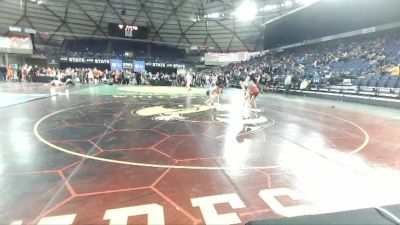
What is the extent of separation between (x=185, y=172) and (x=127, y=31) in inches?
1682

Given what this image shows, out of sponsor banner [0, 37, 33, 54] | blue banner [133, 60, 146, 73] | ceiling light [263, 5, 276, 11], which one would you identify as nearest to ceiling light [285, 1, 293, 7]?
ceiling light [263, 5, 276, 11]

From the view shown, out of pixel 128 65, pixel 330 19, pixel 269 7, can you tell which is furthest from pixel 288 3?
pixel 128 65

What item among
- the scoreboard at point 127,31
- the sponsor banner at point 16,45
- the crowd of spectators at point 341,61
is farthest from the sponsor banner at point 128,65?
the crowd of spectators at point 341,61

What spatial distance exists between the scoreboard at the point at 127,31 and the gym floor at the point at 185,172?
3803cm

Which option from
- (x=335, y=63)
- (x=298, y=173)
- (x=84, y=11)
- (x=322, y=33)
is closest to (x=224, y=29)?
(x=322, y=33)

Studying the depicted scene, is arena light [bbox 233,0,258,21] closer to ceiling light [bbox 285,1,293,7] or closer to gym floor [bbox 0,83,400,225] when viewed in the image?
ceiling light [bbox 285,1,293,7]

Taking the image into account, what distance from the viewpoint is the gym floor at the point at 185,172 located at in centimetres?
300

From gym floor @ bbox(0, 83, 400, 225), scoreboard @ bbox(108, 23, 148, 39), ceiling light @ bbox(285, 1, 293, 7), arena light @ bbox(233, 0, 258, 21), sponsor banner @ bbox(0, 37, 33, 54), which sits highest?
ceiling light @ bbox(285, 1, 293, 7)

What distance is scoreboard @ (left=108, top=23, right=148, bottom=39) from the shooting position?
42531mm

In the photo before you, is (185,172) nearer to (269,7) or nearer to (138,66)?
A: (269,7)

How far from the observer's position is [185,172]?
4.14 metres

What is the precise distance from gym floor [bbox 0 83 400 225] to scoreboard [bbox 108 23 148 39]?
1497 inches

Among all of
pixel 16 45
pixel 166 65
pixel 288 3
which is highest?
pixel 288 3

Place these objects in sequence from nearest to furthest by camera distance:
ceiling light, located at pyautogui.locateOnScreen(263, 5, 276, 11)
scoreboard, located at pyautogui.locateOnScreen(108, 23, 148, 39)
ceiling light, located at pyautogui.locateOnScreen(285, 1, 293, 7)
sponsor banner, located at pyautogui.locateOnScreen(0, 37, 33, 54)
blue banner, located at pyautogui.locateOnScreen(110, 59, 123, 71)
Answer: ceiling light, located at pyautogui.locateOnScreen(285, 1, 293, 7), ceiling light, located at pyautogui.locateOnScreen(263, 5, 276, 11), sponsor banner, located at pyautogui.locateOnScreen(0, 37, 33, 54), scoreboard, located at pyautogui.locateOnScreen(108, 23, 148, 39), blue banner, located at pyautogui.locateOnScreen(110, 59, 123, 71)
